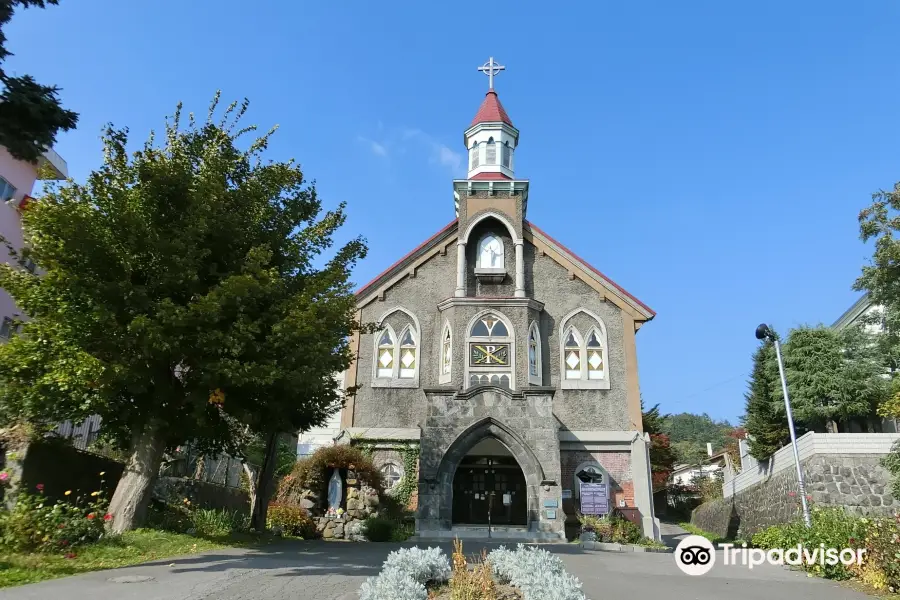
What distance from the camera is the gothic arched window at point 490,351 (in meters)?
23.6

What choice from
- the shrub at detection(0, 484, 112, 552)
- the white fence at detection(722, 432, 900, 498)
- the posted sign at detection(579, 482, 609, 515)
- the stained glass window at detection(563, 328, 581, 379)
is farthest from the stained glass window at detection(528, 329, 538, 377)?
the shrub at detection(0, 484, 112, 552)

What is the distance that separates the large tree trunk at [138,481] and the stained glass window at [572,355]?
15.8 meters

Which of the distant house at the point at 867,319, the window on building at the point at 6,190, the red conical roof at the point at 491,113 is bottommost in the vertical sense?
the distant house at the point at 867,319

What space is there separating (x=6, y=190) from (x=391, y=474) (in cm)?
1883

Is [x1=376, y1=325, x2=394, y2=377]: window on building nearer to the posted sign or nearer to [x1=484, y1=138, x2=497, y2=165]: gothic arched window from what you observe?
the posted sign

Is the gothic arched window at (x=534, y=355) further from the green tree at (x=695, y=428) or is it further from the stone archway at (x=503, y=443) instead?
the green tree at (x=695, y=428)

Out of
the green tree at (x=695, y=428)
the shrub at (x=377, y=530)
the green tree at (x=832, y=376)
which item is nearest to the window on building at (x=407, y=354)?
the shrub at (x=377, y=530)

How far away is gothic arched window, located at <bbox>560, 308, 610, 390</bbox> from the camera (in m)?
24.0

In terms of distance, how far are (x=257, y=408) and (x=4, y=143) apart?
23.3ft

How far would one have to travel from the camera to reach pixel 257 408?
13.4 meters

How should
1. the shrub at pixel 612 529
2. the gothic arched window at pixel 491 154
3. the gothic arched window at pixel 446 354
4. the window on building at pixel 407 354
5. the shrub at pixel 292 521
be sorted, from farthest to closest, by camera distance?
the gothic arched window at pixel 491 154 < the window on building at pixel 407 354 < the gothic arched window at pixel 446 354 < the shrub at pixel 612 529 < the shrub at pixel 292 521

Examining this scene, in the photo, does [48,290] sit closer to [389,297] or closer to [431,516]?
[431,516]

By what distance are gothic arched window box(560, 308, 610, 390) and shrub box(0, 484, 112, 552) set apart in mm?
17269

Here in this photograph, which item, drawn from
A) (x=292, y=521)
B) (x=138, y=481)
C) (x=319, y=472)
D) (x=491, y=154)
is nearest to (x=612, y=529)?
A: (x=319, y=472)
